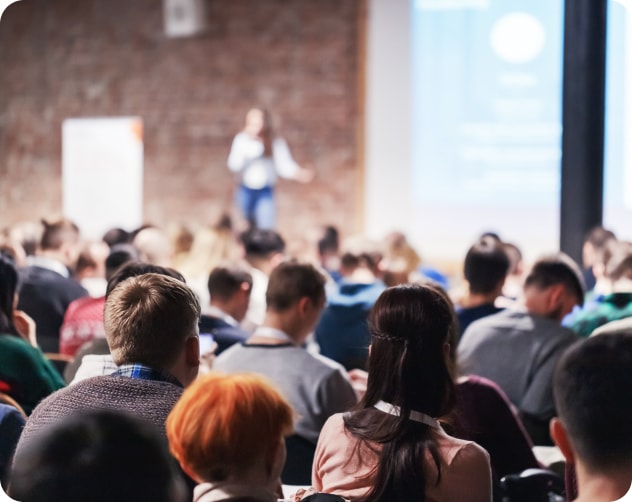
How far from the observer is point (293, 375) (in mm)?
2574

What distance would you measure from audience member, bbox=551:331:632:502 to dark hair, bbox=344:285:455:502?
40 centimetres

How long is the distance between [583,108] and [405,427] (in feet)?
10.4

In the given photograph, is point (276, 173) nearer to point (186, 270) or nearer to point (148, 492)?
point (186, 270)

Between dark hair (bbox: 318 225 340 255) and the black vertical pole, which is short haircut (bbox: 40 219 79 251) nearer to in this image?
dark hair (bbox: 318 225 340 255)

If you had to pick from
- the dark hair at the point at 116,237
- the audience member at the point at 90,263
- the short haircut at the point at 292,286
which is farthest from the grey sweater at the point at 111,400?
the dark hair at the point at 116,237

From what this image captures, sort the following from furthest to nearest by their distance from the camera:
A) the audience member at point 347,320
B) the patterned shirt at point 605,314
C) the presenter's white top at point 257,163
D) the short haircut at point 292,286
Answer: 1. the presenter's white top at point 257,163
2. the audience member at point 347,320
3. the patterned shirt at point 605,314
4. the short haircut at point 292,286

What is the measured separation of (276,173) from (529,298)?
17.0 feet

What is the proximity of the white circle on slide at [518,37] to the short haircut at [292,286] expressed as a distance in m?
5.27

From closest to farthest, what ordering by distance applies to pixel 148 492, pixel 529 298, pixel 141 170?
pixel 148 492 → pixel 529 298 → pixel 141 170

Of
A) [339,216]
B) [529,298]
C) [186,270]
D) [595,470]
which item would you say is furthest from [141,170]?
[595,470]

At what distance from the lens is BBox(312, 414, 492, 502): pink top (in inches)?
65.7

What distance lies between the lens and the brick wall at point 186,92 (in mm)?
8539

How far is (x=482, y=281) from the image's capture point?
11.5 feet

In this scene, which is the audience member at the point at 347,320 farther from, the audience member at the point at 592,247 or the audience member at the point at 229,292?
the audience member at the point at 592,247
